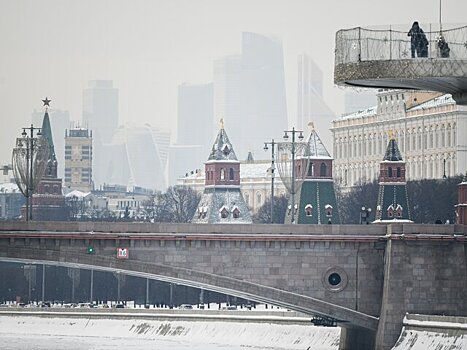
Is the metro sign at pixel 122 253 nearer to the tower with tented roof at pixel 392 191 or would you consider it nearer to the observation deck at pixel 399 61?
the observation deck at pixel 399 61

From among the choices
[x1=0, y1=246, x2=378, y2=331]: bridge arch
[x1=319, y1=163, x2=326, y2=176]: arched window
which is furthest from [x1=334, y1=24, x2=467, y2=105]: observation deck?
[x1=319, y1=163, x2=326, y2=176]: arched window

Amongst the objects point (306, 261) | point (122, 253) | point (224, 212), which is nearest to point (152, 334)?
point (306, 261)

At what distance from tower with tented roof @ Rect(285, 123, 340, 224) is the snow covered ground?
97.1 feet

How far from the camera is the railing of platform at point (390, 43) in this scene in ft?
280

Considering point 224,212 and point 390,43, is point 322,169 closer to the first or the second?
point 224,212

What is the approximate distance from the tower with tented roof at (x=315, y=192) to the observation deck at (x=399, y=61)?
102 metres

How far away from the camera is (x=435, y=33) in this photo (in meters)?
86.8

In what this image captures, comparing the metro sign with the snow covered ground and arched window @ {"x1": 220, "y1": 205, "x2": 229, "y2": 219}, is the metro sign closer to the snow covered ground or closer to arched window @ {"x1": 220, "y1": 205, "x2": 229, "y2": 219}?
the snow covered ground

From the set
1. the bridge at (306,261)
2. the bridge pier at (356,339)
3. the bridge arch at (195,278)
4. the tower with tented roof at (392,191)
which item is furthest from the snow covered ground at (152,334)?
the tower with tented roof at (392,191)

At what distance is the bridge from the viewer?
392 ft

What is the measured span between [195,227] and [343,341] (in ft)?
34.5

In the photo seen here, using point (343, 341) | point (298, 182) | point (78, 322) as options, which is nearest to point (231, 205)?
point (298, 182)

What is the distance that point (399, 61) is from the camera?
8481 centimetres

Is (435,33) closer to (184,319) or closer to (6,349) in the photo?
(6,349)
